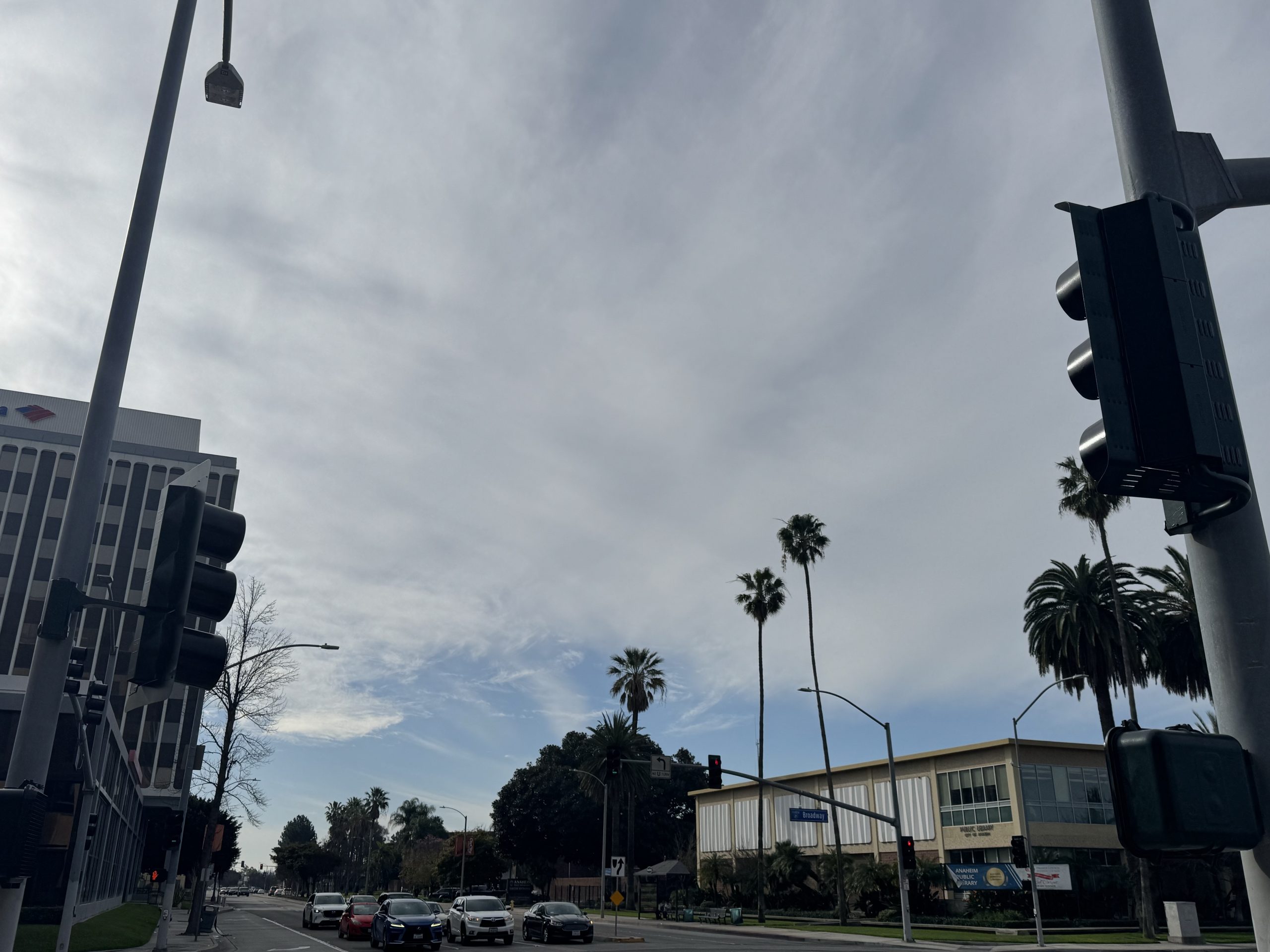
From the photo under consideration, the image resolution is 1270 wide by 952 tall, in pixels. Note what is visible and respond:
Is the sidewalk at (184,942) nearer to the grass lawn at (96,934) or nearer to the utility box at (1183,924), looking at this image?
the grass lawn at (96,934)

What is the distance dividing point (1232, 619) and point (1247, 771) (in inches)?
18.8

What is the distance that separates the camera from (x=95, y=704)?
57.2 ft

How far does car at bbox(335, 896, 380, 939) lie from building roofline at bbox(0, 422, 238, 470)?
6438 cm

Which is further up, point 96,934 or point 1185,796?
point 1185,796

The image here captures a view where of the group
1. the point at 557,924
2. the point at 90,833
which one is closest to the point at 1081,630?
the point at 557,924

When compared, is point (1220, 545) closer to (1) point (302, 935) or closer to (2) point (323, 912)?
(1) point (302, 935)

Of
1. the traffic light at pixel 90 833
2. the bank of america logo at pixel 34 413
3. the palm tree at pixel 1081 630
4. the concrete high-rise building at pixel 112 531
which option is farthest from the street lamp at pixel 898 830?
the bank of america logo at pixel 34 413

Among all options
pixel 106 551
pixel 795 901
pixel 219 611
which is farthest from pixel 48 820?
pixel 106 551

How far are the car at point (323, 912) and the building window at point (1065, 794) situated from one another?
37.5m

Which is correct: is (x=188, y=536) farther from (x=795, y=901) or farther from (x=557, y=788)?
(x=557, y=788)

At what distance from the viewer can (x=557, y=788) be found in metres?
98.1

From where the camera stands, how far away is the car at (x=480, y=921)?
34656mm

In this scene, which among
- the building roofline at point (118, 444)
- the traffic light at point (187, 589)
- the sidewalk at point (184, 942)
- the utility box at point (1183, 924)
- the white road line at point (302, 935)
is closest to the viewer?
the traffic light at point (187, 589)

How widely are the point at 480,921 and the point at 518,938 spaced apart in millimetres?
7390
